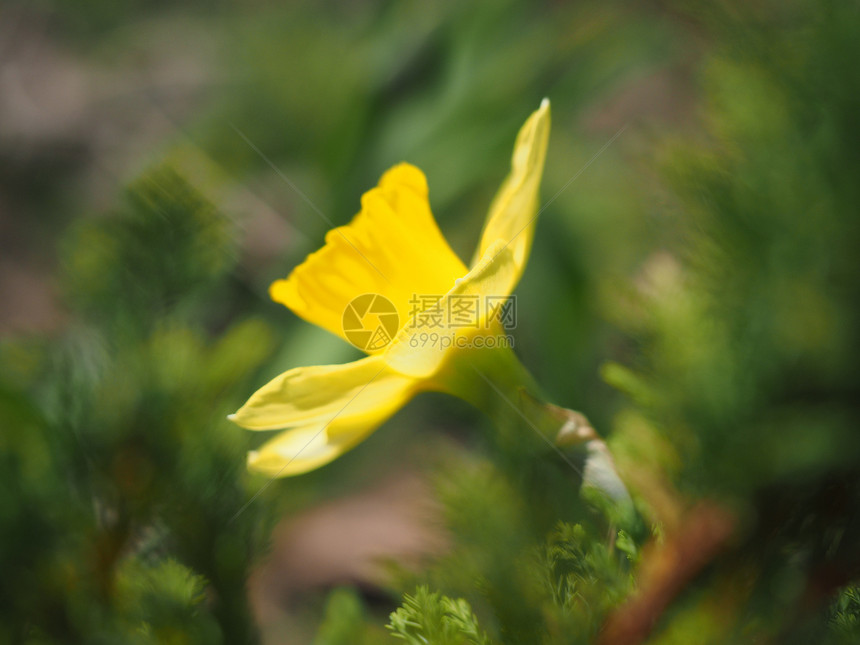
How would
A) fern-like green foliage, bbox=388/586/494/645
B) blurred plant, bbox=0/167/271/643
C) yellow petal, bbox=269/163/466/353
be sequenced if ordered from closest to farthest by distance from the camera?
fern-like green foliage, bbox=388/586/494/645 → blurred plant, bbox=0/167/271/643 → yellow petal, bbox=269/163/466/353

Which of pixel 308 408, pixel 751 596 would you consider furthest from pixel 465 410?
pixel 751 596

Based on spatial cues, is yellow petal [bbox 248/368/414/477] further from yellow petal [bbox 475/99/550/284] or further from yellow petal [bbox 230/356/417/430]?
yellow petal [bbox 475/99/550/284]

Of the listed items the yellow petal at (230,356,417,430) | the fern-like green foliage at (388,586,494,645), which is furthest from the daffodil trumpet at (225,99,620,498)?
the fern-like green foliage at (388,586,494,645)

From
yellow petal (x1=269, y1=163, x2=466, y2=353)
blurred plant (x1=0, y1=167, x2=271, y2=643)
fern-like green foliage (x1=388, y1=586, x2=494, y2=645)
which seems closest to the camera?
fern-like green foliage (x1=388, y1=586, x2=494, y2=645)

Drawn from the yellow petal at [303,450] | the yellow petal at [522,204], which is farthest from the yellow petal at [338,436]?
the yellow petal at [522,204]

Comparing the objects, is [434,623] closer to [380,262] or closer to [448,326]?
[448,326]

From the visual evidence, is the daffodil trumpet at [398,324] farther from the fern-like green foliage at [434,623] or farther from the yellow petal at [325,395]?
the fern-like green foliage at [434,623]

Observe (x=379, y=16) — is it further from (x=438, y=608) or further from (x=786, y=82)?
(x=438, y=608)

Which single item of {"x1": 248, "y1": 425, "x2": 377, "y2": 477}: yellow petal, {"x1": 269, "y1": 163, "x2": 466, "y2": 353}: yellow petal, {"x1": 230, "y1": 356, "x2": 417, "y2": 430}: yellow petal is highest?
{"x1": 269, "y1": 163, "x2": 466, "y2": 353}: yellow petal
